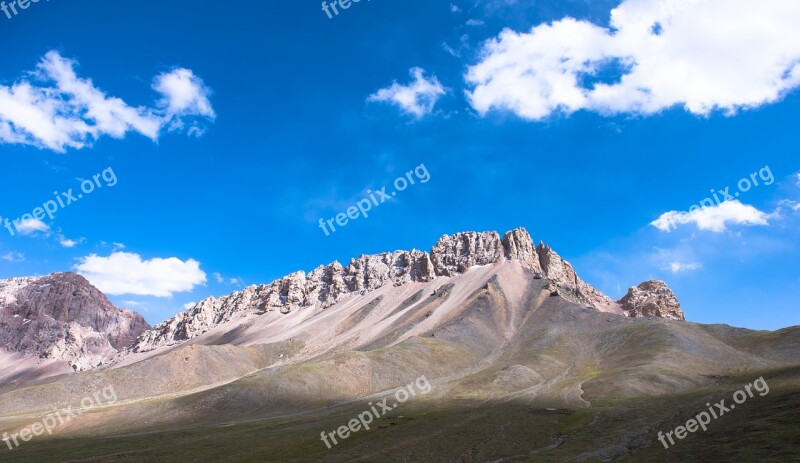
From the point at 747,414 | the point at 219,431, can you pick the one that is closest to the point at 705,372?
the point at 747,414

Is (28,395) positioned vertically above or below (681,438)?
above

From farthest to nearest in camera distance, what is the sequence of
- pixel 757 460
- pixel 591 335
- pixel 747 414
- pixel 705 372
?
pixel 591 335, pixel 705 372, pixel 747 414, pixel 757 460

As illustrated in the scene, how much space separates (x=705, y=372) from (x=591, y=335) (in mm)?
65314

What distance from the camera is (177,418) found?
11106 centimetres

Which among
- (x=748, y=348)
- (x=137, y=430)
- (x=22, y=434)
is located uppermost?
(x=22, y=434)

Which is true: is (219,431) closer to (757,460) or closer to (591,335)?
(757,460)

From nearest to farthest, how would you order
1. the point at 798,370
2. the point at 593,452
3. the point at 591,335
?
the point at 593,452 < the point at 798,370 < the point at 591,335

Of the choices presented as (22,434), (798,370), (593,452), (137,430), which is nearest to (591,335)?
(798,370)

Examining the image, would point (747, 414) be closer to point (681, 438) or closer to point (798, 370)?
point (681, 438)

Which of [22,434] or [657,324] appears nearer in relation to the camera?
[22,434]

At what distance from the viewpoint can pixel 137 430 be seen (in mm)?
99625

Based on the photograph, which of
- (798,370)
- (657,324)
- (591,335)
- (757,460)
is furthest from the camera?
(591,335)

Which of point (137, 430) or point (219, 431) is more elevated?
point (137, 430)

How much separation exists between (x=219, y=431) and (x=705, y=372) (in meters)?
118
